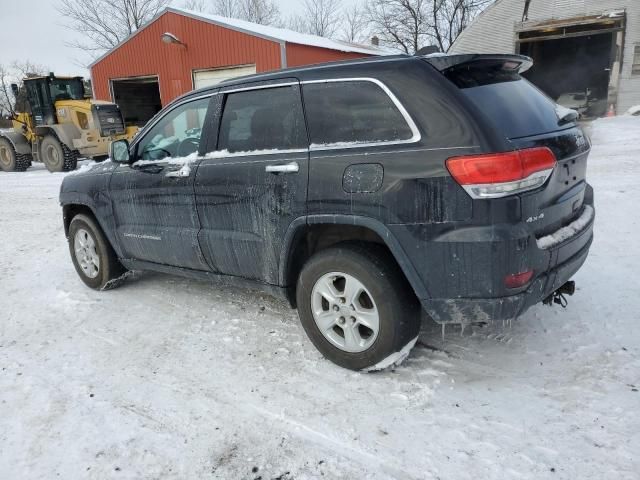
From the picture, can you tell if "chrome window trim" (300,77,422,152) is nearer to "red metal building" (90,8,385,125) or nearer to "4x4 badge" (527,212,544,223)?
"4x4 badge" (527,212,544,223)

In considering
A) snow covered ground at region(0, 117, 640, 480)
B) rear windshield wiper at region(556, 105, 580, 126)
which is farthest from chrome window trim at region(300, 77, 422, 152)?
snow covered ground at region(0, 117, 640, 480)

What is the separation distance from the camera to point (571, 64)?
23438mm

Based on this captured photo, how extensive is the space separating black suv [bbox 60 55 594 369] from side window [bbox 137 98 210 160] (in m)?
0.02

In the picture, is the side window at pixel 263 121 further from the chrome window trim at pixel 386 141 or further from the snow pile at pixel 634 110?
the snow pile at pixel 634 110

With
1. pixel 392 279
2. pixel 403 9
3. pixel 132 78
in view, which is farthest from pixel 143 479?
pixel 403 9

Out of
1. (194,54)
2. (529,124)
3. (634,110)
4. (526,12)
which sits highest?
(526,12)

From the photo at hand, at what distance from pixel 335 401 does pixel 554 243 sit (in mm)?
1499

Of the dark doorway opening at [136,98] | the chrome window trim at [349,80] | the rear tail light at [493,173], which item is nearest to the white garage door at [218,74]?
the dark doorway opening at [136,98]

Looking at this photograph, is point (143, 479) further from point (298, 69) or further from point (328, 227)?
point (298, 69)

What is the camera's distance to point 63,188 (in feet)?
16.0

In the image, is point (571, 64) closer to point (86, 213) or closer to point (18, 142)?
point (18, 142)

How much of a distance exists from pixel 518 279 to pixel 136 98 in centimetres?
2313

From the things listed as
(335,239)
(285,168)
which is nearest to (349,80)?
(285,168)

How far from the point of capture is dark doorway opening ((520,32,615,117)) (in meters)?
22.8
